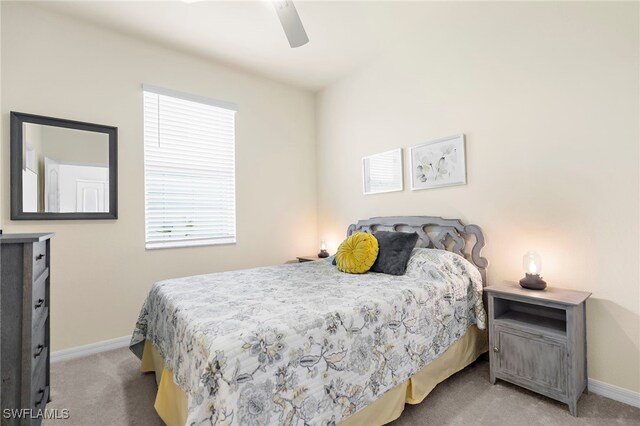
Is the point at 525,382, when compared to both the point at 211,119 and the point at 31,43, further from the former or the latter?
the point at 31,43

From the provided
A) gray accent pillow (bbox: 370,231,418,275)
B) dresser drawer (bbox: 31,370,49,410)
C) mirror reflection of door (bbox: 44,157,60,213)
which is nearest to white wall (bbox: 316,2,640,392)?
gray accent pillow (bbox: 370,231,418,275)

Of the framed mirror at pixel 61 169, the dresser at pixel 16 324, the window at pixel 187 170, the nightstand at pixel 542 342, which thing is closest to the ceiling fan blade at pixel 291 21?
the window at pixel 187 170

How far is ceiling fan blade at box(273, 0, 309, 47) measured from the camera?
1837 mm

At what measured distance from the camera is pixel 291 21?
1932mm

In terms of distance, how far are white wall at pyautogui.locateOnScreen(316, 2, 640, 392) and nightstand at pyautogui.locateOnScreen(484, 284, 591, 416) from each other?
210 mm

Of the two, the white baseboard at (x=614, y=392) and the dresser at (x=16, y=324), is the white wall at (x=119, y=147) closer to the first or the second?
the dresser at (x=16, y=324)

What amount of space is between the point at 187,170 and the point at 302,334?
2.53m

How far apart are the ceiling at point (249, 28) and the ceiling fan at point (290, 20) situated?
0.62 meters

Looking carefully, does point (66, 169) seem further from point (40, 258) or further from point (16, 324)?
point (16, 324)

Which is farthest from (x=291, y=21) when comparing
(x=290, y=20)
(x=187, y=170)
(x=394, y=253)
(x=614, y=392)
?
(x=614, y=392)

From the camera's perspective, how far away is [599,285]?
1.93 meters

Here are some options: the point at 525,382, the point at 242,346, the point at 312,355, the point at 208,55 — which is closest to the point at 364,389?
the point at 312,355

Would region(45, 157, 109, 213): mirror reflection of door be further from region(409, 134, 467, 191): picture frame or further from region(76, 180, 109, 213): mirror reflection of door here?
region(409, 134, 467, 191): picture frame

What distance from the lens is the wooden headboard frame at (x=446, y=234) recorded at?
244 cm
